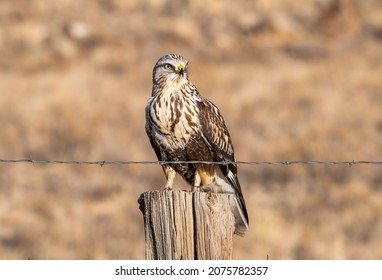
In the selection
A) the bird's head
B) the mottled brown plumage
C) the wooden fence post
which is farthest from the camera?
the bird's head

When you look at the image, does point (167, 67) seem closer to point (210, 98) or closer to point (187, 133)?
point (187, 133)

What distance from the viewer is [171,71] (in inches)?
272

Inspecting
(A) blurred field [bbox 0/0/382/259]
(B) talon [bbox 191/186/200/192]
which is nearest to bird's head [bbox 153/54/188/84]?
(B) talon [bbox 191/186/200/192]

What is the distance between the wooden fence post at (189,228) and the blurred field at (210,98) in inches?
106

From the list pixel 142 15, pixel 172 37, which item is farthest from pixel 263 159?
pixel 142 15

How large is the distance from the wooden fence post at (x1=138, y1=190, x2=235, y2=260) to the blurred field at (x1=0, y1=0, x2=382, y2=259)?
269cm

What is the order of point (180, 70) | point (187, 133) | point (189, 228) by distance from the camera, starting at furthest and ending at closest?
1. point (180, 70)
2. point (187, 133)
3. point (189, 228)

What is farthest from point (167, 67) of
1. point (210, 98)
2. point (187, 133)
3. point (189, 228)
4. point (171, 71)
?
point (210, 98)

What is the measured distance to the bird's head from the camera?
6.87m

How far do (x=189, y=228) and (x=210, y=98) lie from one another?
14755 mm

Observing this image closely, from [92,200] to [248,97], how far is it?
272 inches

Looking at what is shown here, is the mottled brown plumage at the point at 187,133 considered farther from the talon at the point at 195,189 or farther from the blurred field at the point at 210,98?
the blurred field at the point at 210,98

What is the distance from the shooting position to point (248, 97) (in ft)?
64.8

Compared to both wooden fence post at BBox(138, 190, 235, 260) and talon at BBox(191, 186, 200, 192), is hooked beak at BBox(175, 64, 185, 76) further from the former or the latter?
wooden fence post at BBox(138, 190, 235, 260)
